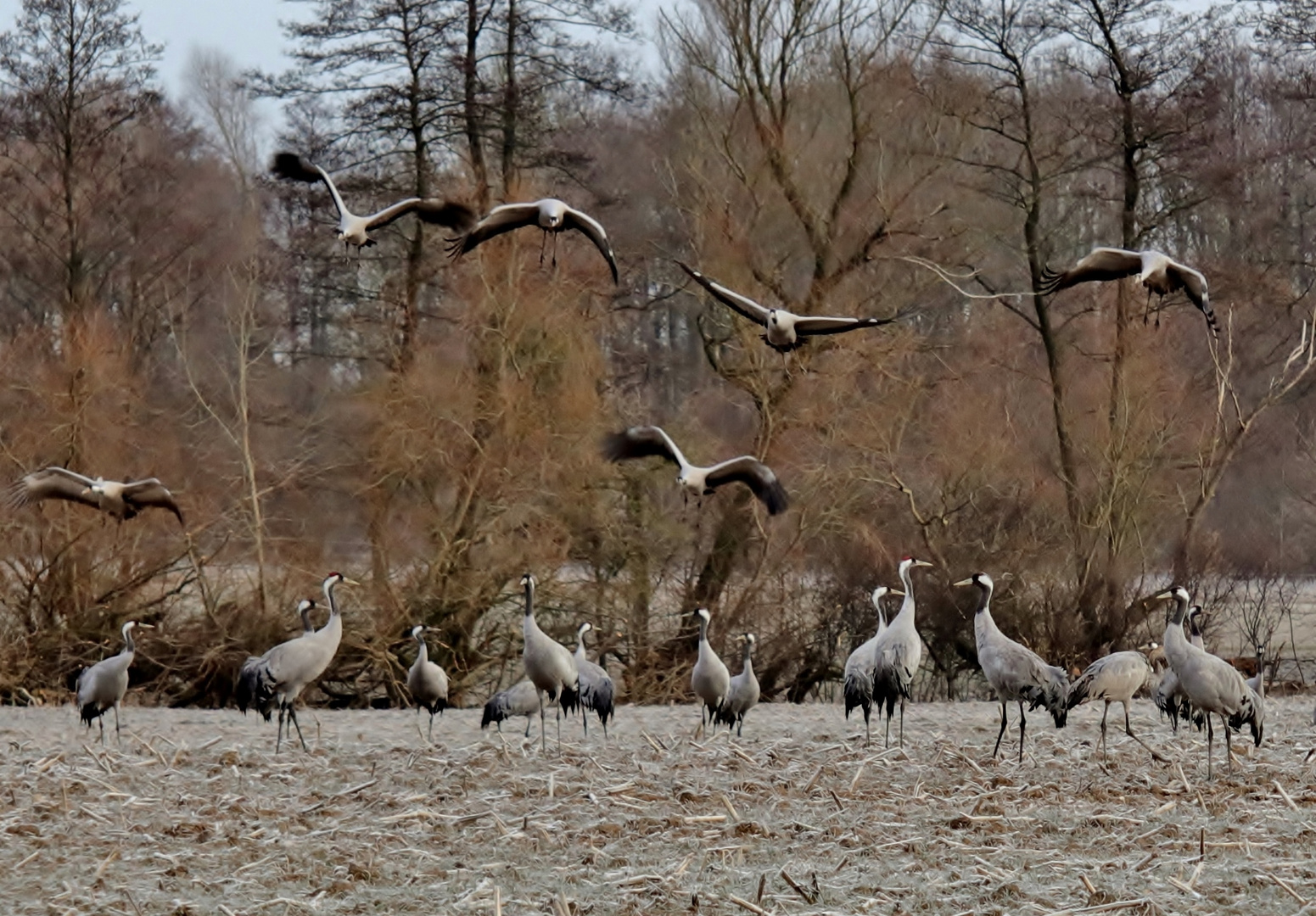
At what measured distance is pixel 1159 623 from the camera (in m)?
19.2

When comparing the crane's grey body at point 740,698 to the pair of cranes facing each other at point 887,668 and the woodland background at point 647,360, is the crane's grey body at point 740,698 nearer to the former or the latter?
the pair of cranes facing each other at point 887,668

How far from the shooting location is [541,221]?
421 inches

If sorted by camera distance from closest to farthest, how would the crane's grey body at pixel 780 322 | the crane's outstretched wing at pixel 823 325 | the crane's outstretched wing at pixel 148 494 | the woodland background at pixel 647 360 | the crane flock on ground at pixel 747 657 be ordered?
the crane flock on ground at pixel 747 657, the crane's outstretched wing at pixel 823 325, the crane's grey body at pixel 780 322, the crane's outstretched wing at pixel 148 494, the woodland background at pixel 647 360

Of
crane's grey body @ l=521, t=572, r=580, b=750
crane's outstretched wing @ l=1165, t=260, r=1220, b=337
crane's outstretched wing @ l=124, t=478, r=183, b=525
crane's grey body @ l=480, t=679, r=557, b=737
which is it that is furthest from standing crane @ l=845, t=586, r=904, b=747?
crane's outstretched wing @ l=124, t=478, r=183, b=525

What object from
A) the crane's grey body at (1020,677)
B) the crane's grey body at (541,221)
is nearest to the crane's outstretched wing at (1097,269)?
the crane's grey body at (1020,677)

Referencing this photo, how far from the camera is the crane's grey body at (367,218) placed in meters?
10.7

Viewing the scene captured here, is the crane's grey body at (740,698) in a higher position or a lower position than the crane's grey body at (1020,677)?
lower

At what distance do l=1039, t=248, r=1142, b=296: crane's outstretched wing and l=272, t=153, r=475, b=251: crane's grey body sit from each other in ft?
12.6

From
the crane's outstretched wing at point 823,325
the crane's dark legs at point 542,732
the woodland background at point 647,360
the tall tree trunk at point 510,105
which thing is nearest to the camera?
the crane's outstretched wing at point 823,325

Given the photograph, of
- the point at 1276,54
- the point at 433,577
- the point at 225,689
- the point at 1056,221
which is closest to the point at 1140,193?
the point at 1056,221

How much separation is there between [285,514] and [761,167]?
660cm

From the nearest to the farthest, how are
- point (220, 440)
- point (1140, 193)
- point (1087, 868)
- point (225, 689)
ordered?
point (1087, 868), point (225, 689), point (220, 440), point (1140, 193)

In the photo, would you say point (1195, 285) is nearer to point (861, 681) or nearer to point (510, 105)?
point (861, 681)

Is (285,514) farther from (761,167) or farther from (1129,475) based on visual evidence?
(1129,475)
